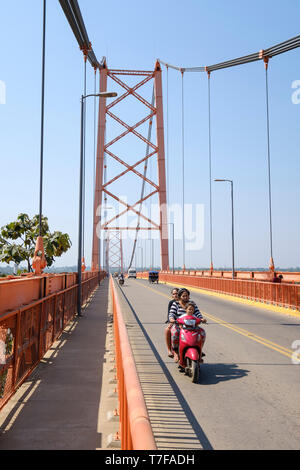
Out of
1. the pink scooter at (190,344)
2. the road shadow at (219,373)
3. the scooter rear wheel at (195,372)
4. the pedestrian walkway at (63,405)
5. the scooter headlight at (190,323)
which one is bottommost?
the pedestrian walkway at (63,405)

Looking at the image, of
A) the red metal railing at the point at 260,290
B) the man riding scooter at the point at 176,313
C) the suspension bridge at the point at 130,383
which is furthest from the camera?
the red metal railing at the point at 260,290

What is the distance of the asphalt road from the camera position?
5.05 m

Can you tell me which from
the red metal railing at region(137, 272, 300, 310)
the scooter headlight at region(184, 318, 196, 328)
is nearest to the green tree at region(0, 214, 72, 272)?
the red metal railing at region(137, 272, 300, 310)

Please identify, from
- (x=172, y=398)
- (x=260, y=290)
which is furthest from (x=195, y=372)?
(x=260, y=290)

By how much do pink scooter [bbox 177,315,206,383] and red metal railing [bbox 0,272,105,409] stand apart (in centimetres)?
250

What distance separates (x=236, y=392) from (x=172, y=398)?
0.98 meters

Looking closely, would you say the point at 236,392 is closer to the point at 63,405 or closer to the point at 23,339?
the point at 63,405

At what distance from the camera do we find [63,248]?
1389 inches

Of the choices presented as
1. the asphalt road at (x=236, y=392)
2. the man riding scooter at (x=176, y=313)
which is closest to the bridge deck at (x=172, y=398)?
the asphalt road at (x=236, y=392)

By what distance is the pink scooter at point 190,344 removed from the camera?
302 inches

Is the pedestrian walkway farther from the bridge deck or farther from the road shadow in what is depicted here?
the road shadow

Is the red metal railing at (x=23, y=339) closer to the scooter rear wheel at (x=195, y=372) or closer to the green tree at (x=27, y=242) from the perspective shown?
the scooter rear wheel at (x=195, y=372)

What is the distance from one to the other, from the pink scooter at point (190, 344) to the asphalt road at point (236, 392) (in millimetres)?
216

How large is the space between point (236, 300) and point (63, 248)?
14752 mm
